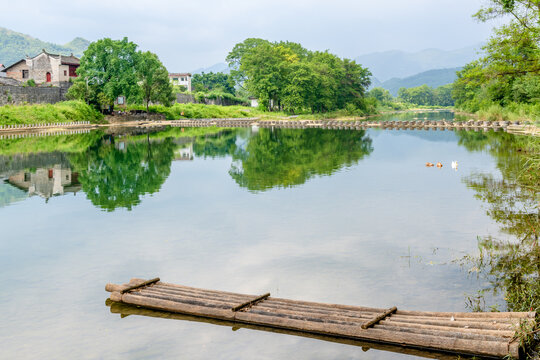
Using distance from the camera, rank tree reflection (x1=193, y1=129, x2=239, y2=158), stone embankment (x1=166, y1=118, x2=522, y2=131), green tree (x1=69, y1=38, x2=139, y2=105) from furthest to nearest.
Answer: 1. green tree (x1=69, y1=38, x2=139, y2=105)
2. stone embankment (x1=166, y1=118, x2=522, y2=131)
3. tree reflection (x1=193, y1=129, x2=239, y2=158)

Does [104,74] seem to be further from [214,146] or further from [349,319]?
[349,319]

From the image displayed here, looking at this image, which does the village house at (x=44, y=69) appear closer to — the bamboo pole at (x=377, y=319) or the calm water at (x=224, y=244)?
the calm water at (x=224, y=244)

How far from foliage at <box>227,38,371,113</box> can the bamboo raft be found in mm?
88819

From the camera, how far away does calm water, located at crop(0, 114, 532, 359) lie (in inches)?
443

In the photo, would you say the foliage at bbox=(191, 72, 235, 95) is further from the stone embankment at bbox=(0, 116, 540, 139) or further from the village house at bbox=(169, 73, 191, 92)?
the stone embankment at bbox=(0, 116, 540, 139)

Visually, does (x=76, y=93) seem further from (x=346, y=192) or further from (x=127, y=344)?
(x=127, y=344)

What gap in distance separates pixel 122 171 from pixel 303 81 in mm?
68780

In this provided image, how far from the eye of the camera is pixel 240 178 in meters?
32.7

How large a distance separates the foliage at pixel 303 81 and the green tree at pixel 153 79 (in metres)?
18.4

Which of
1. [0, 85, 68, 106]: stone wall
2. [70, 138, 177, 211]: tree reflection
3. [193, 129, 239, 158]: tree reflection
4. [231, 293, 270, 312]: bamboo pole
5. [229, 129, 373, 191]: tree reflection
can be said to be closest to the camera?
[231, 293, 270, 312]: bamboo pole

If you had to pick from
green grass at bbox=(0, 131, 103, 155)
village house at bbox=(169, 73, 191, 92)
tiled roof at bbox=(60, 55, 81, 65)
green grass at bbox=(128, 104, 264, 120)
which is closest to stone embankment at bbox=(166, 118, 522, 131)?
green grass at bbox=(128, 104, 264, 120)

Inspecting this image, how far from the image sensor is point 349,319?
1050 cm

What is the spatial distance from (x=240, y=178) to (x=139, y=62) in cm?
6308

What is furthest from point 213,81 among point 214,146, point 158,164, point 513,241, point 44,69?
point 513,241
